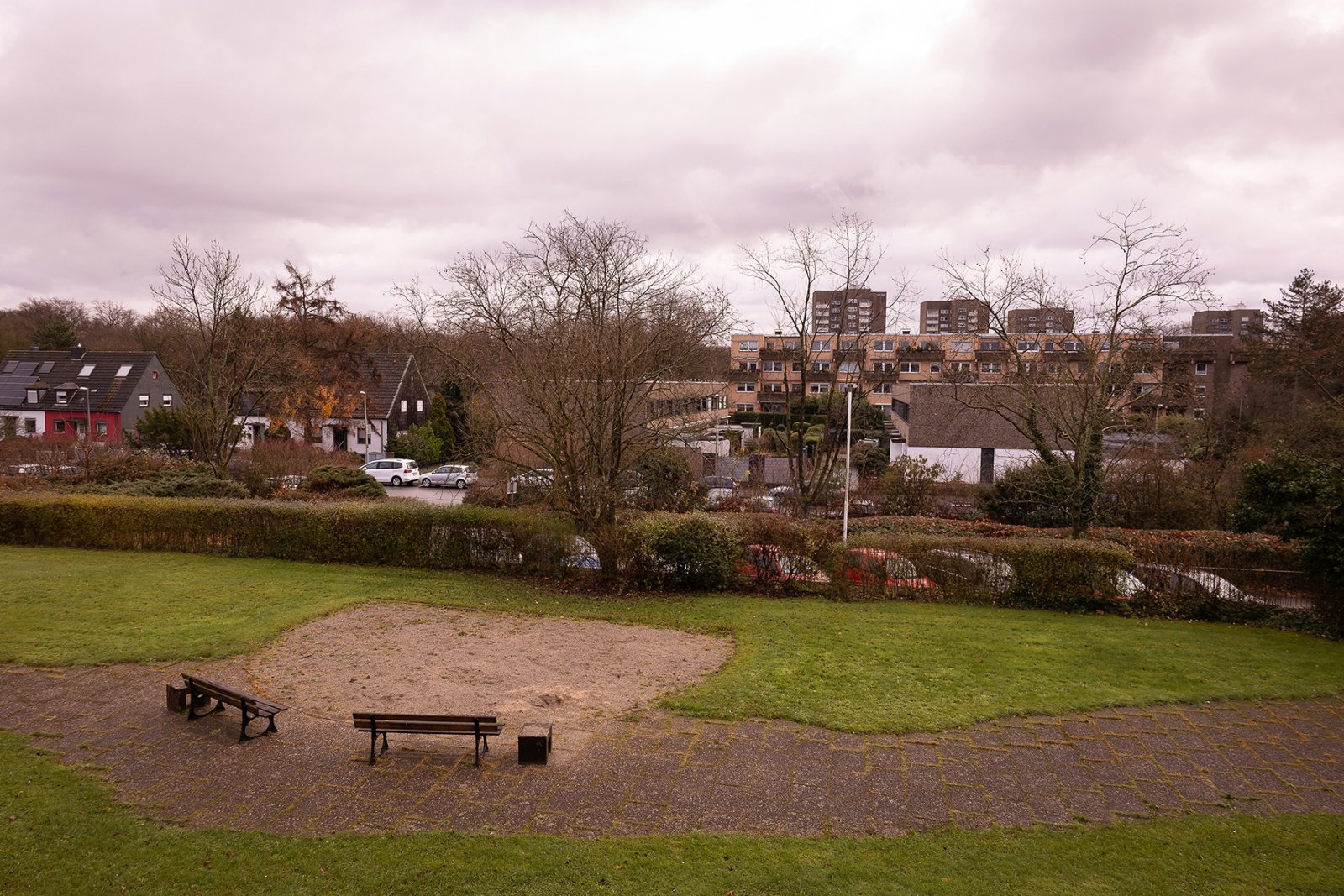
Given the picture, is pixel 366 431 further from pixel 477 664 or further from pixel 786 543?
pixel 477 664

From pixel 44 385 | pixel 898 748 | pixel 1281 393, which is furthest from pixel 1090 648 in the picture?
pixel 44 385

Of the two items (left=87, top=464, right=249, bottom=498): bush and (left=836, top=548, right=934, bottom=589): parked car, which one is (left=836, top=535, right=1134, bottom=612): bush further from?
(left=87, top=464, right=249, bottom=498): bush

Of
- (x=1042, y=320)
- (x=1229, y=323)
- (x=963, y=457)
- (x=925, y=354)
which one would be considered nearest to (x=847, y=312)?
(x=1042, y=320)

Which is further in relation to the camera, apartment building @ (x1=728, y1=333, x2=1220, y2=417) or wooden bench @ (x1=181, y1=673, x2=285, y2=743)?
apartment building @ (x1=728, y1=333, x2=1220, y2=417)

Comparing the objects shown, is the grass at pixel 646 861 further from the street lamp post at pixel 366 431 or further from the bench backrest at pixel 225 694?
the street lamp post at pixel 366 431

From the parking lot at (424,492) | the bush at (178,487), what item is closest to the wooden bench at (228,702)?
the bush at (178,487)

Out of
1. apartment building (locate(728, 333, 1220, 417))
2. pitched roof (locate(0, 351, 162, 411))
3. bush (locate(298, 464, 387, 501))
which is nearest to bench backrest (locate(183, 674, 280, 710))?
bush (locate(298, 464, 387, 501))

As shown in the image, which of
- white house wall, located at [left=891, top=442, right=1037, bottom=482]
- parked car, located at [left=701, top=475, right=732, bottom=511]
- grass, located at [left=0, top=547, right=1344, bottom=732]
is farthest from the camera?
white house wall, located at [left=891, top=442, right=1037, bottom=482]

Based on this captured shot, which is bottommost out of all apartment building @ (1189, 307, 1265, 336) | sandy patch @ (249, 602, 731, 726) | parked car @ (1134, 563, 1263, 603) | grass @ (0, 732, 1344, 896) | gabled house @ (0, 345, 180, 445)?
grass @ (0, 732, 1344, 896)

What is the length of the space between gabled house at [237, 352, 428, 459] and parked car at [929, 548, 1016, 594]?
1532 inches

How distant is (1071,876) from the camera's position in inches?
240

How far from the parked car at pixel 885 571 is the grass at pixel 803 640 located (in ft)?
2.11

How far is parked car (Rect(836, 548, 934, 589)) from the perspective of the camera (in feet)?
53.1

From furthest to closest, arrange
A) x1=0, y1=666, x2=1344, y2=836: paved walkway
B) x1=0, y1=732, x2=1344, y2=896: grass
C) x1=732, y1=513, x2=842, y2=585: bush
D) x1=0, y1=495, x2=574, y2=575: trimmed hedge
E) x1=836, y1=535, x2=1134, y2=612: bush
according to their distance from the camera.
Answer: x1=0, y1=495, x2=574, y2=575: trimmed hedge < x1=732, y1=513, x2=842, y2=585: bush < x1=836, y1=535, x2=1134, y2=612: bush < x1=0, y1=666, x2=1344, y2=836: paved walkway < x1=0, y1=732, x2=1344, y2=896: grass
